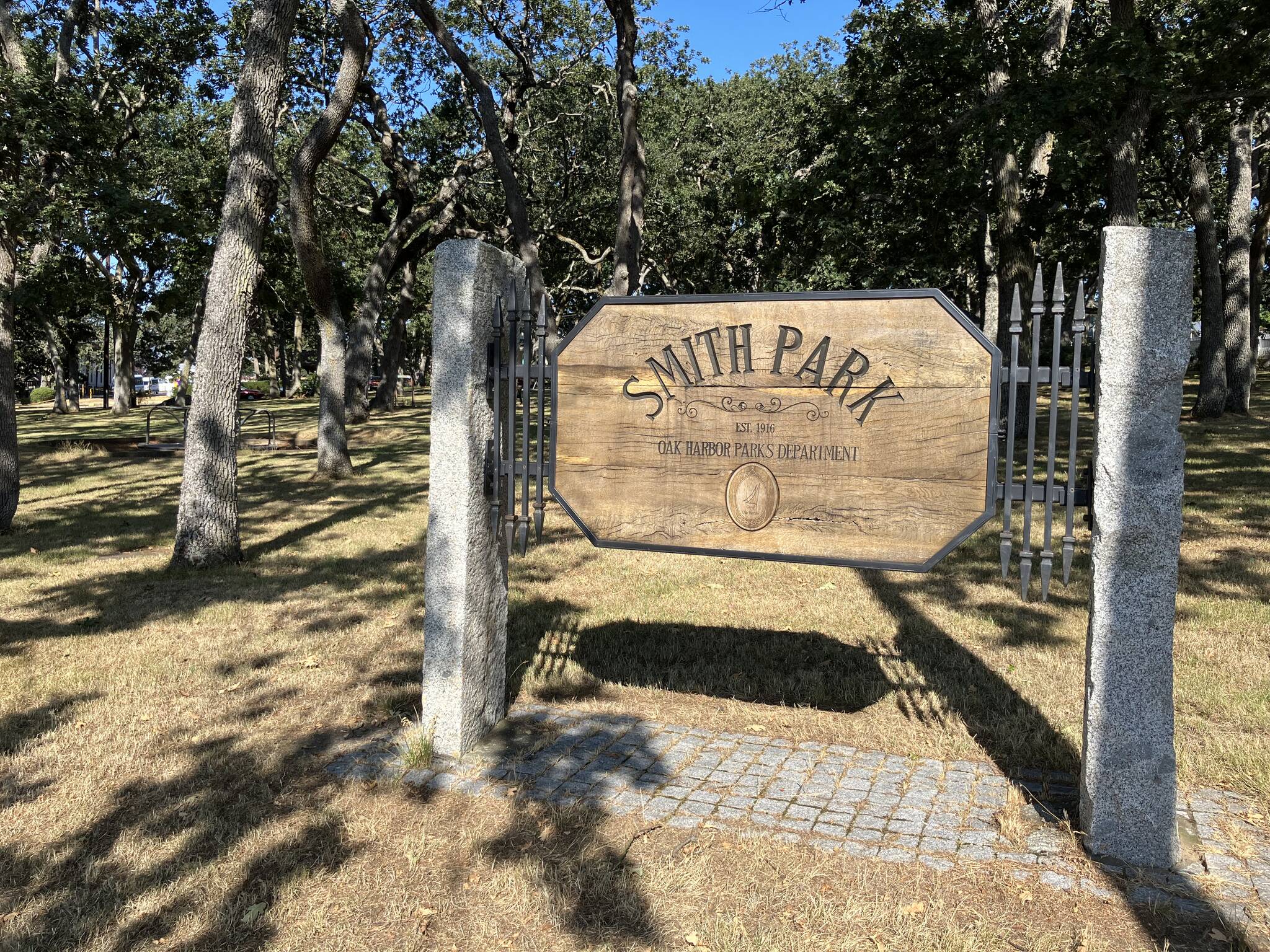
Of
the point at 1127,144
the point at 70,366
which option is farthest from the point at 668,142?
the point at 70,366

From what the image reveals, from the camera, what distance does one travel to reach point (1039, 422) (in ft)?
66.6

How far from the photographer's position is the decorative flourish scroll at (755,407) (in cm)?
396

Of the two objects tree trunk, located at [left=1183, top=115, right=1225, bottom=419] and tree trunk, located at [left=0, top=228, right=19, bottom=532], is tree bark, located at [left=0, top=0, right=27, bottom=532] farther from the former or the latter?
tree trunk, located at [left=1183, top=115, right=1225, bottom=419]

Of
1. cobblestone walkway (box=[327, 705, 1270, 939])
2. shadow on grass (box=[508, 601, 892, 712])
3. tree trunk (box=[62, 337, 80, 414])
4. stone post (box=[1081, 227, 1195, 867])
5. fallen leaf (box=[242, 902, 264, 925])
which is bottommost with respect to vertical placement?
fallen leaf (box=[242, 902, 264, 925])

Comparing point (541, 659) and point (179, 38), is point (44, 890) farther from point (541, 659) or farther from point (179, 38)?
point (179, 38)

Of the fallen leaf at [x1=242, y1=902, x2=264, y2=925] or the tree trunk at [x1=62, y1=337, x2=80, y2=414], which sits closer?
the fallen leaf at [x1=242, y1=902, x2=264, y2=925]

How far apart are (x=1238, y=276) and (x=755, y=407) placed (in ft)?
61.1

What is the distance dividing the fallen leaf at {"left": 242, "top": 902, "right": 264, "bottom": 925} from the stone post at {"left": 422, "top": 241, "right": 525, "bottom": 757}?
130cm

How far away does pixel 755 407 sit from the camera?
406 centimetres

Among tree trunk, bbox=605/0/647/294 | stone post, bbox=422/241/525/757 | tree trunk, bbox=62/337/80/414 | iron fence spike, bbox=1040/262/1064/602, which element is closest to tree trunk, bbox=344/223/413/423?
tree trunk, bbox=605/0/647/294

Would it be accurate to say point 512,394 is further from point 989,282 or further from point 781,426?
point 989,282

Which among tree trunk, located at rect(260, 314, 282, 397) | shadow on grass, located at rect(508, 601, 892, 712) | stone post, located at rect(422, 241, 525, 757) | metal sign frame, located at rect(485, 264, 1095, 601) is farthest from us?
tree trunk, located at rect(260, 314, 282, 397)

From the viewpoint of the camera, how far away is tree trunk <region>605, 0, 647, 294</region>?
43.6 feet

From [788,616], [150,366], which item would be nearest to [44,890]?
[788,616]
